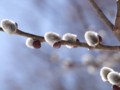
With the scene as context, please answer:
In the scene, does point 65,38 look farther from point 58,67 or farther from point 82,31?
point 58,67

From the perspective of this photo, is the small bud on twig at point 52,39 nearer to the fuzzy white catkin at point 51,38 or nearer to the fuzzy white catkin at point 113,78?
the fuzzy white catkin at point 51,38

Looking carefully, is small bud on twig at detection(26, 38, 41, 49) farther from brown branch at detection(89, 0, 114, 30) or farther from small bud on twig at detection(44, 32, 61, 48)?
brown branch at detection(89, 0, 114, 30)

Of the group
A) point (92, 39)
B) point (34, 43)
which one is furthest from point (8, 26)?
point (92, 39)

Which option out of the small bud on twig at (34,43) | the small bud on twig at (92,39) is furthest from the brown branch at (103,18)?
the small bud on twig at (34,43)

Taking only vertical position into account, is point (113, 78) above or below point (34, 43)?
below

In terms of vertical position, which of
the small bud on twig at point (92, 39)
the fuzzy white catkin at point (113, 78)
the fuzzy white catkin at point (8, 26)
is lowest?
the fuzzy white catkin at point (113, 78)

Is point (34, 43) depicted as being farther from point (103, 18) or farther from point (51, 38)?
point (103, 18)

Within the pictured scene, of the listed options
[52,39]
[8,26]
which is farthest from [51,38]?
[8,26]

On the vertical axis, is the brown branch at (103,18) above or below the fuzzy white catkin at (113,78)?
above

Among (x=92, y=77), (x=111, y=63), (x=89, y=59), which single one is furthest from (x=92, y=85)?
(x=111, y=63)

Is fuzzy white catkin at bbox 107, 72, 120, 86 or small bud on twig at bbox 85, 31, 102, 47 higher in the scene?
small bud on twig at bbox 85, 31, 102, 47

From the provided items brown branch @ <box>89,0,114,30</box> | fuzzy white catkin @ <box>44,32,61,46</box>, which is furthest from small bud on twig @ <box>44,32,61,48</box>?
brown branch @ <box>89,0,114,30</box>
